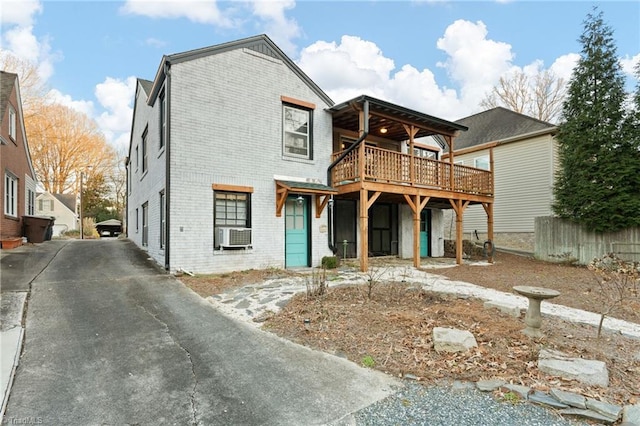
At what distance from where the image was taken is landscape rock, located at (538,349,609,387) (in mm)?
3264

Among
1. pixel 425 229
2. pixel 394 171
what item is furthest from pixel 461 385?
pixel 425 229

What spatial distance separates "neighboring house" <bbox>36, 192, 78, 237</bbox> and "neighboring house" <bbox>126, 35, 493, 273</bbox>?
95.0 feet

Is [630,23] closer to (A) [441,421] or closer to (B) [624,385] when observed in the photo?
(B) [624,385]

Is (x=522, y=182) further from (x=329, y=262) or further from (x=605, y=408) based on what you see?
(x=605, y=408)

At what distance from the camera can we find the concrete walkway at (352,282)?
17.9 ft

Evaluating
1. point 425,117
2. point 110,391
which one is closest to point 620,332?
point 110,391

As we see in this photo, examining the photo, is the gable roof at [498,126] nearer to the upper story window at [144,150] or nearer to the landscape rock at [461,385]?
the landscape rock at [461,385]

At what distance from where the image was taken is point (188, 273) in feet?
27.2

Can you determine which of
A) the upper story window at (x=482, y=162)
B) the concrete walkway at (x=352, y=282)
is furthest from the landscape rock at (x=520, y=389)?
the upper story window at (x=482, y=162)

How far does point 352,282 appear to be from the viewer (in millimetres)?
8039

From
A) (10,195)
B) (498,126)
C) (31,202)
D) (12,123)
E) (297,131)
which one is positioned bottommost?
(31,202)

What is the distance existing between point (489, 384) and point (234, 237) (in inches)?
272

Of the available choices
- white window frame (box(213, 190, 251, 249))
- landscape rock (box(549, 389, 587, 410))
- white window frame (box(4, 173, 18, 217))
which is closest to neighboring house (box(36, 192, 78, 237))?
white window frame (box(4, 173, 18, 217))

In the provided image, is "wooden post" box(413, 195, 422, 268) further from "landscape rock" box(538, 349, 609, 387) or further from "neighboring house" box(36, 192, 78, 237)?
"neighboring house" box(36, 192, 78, 237)
